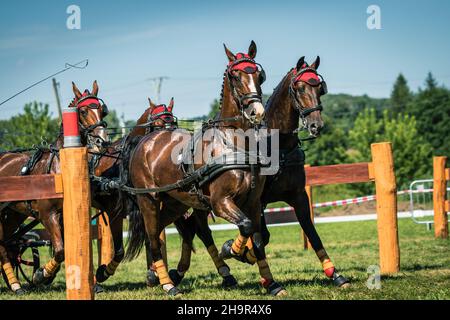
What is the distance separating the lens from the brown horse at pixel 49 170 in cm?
847

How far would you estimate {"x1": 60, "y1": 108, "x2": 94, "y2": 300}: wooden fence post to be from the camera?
18.7 feet

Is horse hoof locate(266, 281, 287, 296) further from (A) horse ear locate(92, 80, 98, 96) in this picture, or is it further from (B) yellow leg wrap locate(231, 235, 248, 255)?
(A) horse ear locate(92, 80, 98, 96)

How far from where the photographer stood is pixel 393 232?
851 cm

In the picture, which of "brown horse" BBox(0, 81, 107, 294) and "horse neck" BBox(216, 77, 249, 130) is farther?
"brown horse" BBox(0, 81, 107, 294)

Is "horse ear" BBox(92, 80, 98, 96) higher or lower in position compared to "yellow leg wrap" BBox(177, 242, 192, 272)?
higher

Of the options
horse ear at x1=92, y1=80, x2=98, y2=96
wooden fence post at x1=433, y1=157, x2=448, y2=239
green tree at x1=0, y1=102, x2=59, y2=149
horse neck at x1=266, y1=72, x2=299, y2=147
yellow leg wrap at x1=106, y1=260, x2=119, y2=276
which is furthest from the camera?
green tree at x1=0, y1=102, x2=59, y2=149

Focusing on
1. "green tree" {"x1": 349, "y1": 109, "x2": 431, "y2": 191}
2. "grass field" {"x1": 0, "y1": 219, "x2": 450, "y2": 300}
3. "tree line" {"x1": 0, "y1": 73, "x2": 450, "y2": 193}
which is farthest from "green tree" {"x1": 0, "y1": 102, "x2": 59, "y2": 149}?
"grass field" {"x1": 0, "y1": 219, "x2": 450, "y2": 300}

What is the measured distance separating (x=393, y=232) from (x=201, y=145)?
9.29 feet

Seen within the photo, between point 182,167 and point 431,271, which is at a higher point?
point 182,167

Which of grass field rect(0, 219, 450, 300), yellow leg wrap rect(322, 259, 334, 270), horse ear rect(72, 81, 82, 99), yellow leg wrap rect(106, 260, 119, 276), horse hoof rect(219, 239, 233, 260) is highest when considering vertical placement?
horse ear rect(72, 81, 82, 99)

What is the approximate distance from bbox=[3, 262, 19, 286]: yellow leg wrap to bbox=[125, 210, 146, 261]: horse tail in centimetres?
167

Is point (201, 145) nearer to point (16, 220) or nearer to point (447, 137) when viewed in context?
point (16, 220)

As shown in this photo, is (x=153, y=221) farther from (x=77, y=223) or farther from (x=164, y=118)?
(x=77, y=223)
